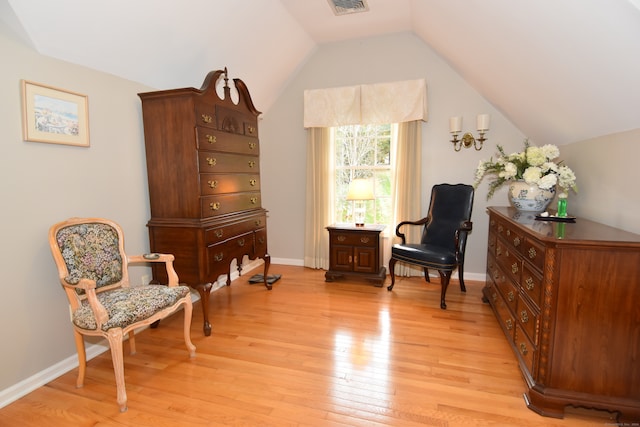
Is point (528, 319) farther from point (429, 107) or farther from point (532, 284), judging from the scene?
point (429, 107)

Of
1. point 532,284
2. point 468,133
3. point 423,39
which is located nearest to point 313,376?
point 532,284

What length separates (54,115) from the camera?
2.02 metres

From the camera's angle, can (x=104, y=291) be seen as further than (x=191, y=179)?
No

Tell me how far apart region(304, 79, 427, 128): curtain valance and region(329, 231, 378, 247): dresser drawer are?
1.35 meters

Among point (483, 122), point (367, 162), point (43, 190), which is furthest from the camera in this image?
point (367, 162)

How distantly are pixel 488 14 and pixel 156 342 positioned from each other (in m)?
3.29

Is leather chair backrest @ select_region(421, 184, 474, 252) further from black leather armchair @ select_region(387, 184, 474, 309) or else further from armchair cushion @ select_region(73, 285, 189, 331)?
armchair cushion @ select_region(73, 285, 189, 331)

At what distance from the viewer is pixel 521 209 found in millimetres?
2766

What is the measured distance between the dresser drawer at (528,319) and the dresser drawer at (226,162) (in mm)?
2417

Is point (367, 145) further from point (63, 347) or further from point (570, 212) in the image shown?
point (63, 347)

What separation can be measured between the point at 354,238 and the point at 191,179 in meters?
1.94

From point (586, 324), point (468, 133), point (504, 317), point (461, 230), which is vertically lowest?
point (504, 317)

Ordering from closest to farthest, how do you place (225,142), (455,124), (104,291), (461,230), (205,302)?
(104,291) < (205,302) < (225,142) < (461,230) < (455,124)

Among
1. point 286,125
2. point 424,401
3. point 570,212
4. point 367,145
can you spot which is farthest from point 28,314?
point 570,212
